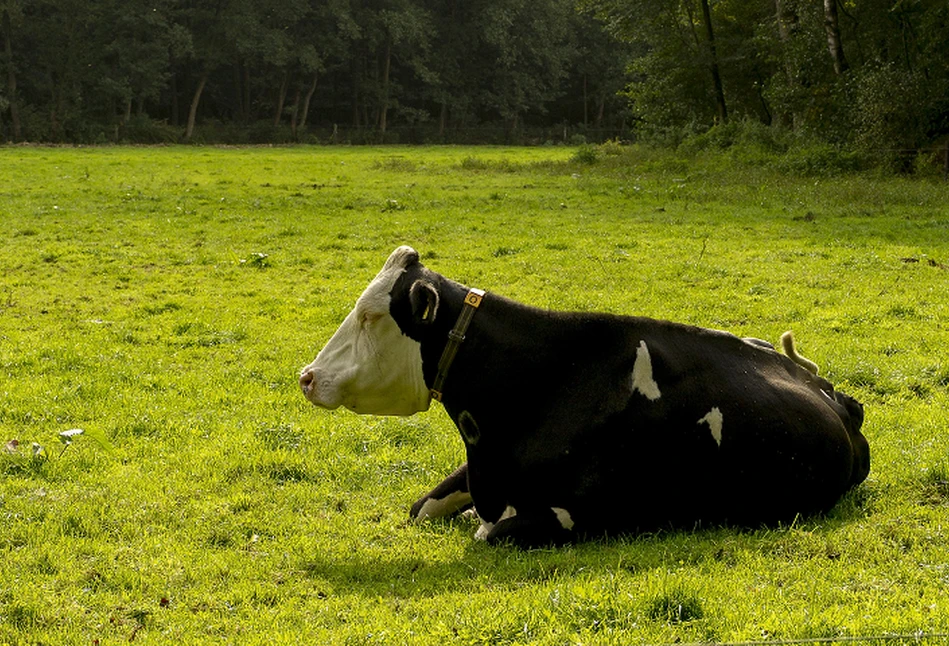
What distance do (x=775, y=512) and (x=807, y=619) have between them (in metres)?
1.69

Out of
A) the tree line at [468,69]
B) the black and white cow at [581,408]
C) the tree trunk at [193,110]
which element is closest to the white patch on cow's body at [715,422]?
the black and white cow at [581,408]

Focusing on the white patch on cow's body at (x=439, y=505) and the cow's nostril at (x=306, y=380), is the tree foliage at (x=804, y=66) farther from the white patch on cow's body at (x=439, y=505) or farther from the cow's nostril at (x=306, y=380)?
the cow's nostril at (x=306, y=380)

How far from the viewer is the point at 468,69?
100 meters

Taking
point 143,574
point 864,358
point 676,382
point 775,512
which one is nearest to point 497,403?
point 676,382

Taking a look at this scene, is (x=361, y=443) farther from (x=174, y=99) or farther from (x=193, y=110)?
(x=174, y=99)

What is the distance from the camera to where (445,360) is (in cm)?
637

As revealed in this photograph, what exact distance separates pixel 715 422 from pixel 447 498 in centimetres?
180

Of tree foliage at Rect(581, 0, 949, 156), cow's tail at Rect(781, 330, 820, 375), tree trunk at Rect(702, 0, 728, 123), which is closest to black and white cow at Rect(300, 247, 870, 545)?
cow's tail at Rect(781, 330, 820, 375)

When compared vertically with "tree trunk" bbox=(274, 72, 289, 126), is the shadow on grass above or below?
below

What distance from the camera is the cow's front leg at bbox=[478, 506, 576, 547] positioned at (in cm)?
612

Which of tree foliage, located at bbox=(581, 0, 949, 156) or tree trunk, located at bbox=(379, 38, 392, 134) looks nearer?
tree foliage, located at bbox=(581, 0, 949, 156)

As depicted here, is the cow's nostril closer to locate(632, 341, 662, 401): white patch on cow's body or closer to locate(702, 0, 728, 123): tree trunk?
locate(632, 341, 662, 401): white patch on cow's body

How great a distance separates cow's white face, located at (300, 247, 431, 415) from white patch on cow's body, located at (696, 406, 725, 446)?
1.74 meters

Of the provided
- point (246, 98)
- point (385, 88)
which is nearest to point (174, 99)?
point (246, 98)
